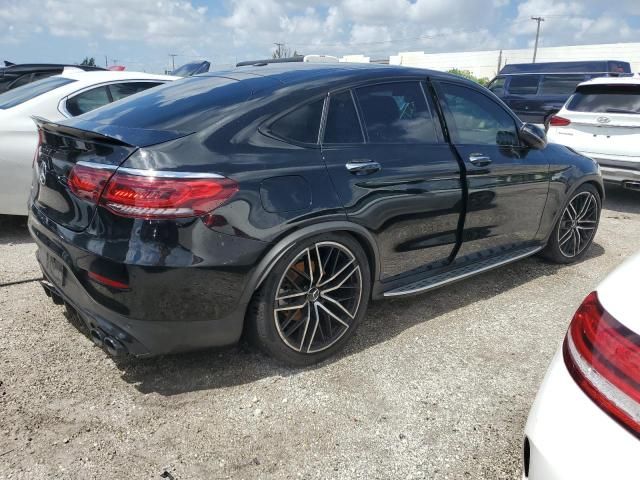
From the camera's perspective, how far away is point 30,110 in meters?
4.69

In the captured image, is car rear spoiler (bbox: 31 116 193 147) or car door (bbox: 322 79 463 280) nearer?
car rear spoiler (bbox: 31 116 193 147)

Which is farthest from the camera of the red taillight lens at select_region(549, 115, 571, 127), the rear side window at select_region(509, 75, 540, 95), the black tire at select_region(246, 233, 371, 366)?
the rear side window at select_region(509, 75, 540, 95)

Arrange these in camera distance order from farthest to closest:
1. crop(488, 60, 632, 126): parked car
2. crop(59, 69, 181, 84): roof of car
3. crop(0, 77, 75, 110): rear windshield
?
A: crop(488, 60, 632, 126): parked car
crop(59, 69, 181, 84): roof of car
crop(0, 77, 75, 110): rear windshield

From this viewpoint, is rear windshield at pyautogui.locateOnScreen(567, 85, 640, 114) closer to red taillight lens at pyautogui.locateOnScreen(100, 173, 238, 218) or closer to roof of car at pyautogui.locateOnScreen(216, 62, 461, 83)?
roof of car at pyautogui.locateOnScreen(216, 62, 461, 83)

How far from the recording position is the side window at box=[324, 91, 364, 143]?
9.51ft

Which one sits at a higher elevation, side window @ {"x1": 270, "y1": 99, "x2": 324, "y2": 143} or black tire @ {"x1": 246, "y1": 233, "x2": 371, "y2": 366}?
side window @ {"x1": 270, "y1": 99, "x2": 324, "y2": 143}

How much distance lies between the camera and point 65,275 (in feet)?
8.55

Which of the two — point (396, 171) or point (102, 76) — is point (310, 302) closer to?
→ point (396, 171)

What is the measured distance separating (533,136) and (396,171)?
1.56 metres

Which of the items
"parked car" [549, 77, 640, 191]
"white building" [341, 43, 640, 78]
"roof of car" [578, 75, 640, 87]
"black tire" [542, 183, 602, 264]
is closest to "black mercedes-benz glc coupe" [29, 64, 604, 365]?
"black tire" [542, 183, 602, 264]

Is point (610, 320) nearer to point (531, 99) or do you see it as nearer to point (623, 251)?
point (623, 251)

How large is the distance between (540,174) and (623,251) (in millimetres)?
1901

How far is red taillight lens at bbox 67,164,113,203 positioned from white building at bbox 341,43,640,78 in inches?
1774

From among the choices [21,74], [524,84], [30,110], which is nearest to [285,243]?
[30,110]
